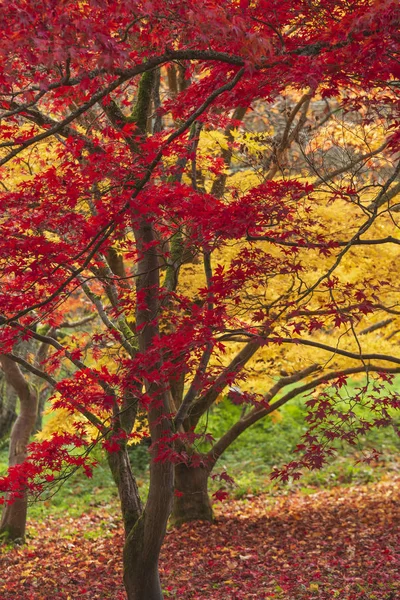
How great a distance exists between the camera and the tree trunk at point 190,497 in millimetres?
9703

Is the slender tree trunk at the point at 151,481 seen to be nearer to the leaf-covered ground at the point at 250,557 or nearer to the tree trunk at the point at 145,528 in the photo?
the tree trunk at the point at 145,528

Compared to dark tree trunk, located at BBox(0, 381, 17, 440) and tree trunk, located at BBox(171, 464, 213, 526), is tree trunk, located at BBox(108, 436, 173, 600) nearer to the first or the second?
tree trunk, located at BBox(171, 464, 213, 526)

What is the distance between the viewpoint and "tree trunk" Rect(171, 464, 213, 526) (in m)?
9.70

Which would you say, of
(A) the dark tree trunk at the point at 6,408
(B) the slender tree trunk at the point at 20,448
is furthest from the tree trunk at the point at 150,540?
(A) the dark tree trunk at the point at 6,408

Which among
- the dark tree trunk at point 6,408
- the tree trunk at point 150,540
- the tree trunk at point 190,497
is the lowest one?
the tree trunk at point 150,540

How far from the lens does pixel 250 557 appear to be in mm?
8133

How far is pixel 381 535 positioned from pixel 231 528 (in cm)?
208

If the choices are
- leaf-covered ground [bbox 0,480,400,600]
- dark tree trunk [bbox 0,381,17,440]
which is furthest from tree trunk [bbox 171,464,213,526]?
dark tree trunk [bbox 0,381,17,440]

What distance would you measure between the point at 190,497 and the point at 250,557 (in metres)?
1.82

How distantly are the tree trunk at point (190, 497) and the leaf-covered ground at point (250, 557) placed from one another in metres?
0.21

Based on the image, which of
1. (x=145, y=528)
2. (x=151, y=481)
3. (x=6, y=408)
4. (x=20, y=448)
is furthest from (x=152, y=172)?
(x=6, y=408)

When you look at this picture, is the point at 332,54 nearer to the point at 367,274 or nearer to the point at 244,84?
the point at 244,84

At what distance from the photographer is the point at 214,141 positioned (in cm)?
807

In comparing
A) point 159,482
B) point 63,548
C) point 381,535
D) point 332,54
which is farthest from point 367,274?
point 63,548
